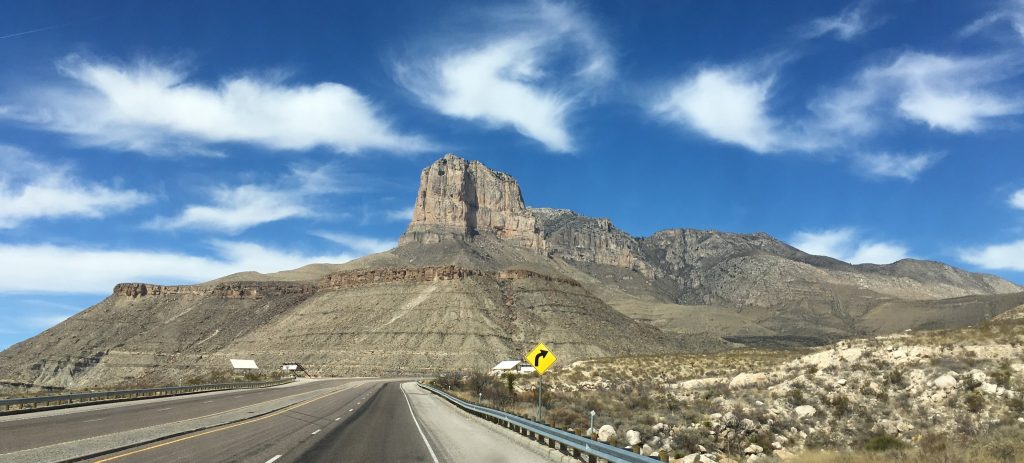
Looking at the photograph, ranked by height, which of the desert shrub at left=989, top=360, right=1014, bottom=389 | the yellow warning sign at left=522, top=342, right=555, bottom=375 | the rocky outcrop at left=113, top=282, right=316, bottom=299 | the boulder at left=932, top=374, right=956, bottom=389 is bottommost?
the boulder at left=932, top=374, right=956, bottom=389

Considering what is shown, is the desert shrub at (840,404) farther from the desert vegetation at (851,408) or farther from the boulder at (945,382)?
the boulder at (945,382)

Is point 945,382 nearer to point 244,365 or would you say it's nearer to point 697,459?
point 697,459

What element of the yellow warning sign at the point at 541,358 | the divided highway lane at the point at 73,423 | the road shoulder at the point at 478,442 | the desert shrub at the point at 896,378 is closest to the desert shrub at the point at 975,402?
the desert shrub at the point at 896,378

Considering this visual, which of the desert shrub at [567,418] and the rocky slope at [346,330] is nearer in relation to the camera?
the desert shrub at [567,418]

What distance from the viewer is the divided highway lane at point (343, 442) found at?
46.4 feet

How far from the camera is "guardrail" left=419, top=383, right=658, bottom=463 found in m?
11.9

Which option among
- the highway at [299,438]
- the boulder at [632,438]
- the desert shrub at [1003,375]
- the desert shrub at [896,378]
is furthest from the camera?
the desert shrub at [896,378]

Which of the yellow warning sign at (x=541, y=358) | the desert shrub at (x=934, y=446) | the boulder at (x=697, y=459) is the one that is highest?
the yellow warning sign at (x=541, y=358)

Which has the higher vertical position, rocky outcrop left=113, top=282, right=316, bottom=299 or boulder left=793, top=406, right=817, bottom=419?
rocky outcrop left=113, top=282, right=316, bottom=299

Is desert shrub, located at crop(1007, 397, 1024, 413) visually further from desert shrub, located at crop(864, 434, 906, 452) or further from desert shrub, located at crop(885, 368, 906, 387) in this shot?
desert shrub, located at crop(864, 434, 906, 452)

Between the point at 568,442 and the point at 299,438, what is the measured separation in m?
7.96

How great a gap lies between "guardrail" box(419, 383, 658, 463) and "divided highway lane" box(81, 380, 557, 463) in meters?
0.37

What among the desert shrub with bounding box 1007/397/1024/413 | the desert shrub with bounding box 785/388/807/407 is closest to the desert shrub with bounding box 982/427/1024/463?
the desert shrub with bounding box 1007/397/1024/413

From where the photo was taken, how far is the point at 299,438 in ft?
58.9
